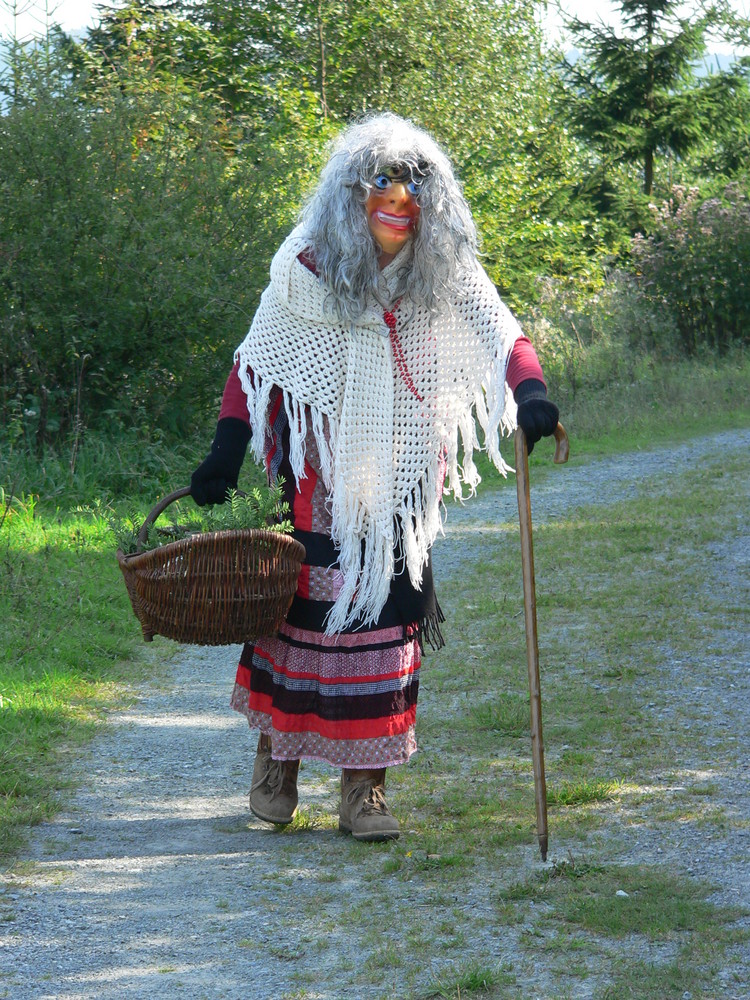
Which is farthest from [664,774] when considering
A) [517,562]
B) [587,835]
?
[517,562]

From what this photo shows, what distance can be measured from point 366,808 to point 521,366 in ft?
4.64

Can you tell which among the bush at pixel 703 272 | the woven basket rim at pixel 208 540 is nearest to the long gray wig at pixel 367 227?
the woven basket rim at pixel 208 540

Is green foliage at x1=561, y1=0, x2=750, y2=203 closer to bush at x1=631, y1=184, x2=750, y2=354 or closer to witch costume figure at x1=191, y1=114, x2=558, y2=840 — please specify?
bush at x1=631, y1=184, x2=750, y2=354

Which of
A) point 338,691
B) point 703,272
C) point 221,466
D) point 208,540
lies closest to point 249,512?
point 208,540

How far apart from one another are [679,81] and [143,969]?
897 inches

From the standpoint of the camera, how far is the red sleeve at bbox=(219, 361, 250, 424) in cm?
391

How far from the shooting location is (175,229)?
368 inches

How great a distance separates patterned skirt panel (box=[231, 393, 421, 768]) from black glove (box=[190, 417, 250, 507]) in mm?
207

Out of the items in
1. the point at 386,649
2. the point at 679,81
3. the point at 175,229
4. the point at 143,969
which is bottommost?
the point at 143,969

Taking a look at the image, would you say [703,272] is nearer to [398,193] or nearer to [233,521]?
[398,193]

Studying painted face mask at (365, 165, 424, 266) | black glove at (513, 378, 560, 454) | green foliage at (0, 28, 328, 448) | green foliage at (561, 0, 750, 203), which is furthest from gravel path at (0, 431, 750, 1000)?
green foliage at (561, 0, 750, 203)

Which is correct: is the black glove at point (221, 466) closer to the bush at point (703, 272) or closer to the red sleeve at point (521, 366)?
the red sleeve at point (521, 366)

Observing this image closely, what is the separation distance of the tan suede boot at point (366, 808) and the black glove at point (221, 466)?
3.07ft

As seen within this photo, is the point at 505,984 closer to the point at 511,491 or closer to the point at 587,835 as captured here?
the point at 587,835
